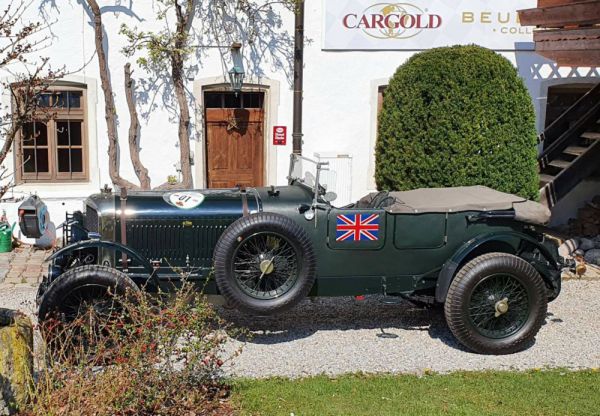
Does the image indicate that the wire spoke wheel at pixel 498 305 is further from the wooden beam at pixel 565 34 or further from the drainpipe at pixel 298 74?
the drainpipe at pixel 298 74

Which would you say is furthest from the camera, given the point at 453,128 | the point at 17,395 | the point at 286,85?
the point at 286,85

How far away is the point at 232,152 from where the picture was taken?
459 inches

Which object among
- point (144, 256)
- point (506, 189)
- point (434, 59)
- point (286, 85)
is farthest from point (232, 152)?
point (144, 256)

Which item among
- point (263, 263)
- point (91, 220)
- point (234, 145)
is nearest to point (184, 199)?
point (91, 220)

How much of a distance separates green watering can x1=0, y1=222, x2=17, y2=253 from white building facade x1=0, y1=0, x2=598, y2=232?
1.20 feet

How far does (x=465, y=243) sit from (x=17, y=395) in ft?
13.1

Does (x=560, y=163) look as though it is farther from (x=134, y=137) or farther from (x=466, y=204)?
(x=134, y=137)

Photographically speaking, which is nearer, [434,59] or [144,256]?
[144,256]

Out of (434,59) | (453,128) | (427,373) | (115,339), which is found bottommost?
(427,373)

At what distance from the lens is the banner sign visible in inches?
447

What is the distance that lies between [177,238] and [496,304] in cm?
291

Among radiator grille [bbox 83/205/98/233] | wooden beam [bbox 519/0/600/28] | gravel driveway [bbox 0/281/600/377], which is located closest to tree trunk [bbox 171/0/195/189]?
gravel driveway [bbox 0/281/600/377]

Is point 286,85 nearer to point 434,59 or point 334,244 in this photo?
point 434,59

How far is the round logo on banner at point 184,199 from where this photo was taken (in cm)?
683
